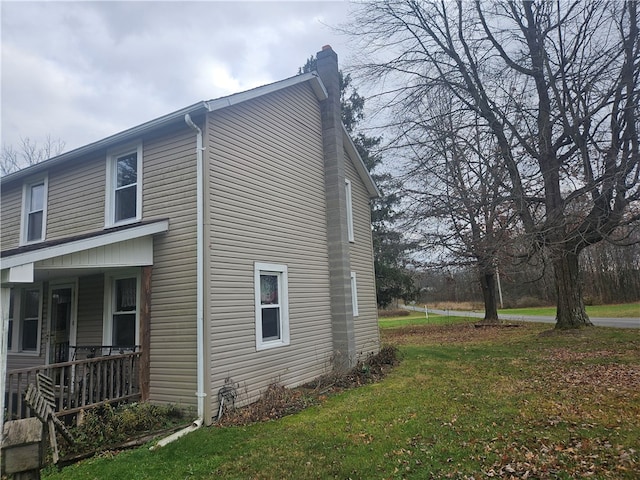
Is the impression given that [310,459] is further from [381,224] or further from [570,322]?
[381,224]

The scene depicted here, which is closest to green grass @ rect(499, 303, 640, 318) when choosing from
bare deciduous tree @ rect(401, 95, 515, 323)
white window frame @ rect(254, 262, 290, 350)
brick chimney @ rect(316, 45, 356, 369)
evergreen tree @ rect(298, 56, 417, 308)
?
evergreen tree @ rect(298, 56, 417, 308)

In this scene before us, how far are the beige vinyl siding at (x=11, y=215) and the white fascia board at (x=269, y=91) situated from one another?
711cm

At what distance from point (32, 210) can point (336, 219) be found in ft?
26.8

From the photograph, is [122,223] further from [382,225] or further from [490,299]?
[490,299]

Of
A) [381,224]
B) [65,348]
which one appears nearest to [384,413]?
[65,348]

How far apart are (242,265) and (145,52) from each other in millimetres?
8078

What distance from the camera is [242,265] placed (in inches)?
332

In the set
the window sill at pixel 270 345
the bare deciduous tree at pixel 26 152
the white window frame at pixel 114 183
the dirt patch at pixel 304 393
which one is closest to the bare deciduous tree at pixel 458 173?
the dirt patch at pixel 304 393

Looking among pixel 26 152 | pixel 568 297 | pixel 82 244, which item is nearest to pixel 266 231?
pixel 82 244

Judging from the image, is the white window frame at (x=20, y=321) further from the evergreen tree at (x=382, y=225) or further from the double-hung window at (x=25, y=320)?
the evergreen tree at (x=382, y=225)

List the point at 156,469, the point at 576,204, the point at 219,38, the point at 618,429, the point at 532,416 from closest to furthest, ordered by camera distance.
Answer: the point at 156,469, the point at 618,429, the point at 532,416, the point at 219,38, the point at 576,204

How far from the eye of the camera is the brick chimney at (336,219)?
11172mm

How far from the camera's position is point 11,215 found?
11523mm

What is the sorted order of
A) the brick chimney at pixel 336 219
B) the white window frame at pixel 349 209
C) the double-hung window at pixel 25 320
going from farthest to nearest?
the white window frame at pixel 349 209 < the brick chimney at pixel 336 219 < the double-hung window at pixel 25 320
